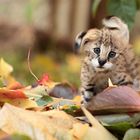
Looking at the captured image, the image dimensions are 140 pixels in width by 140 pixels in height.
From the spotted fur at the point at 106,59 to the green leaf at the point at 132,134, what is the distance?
38 centimetres

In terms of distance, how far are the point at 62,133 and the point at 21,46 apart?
5.74m

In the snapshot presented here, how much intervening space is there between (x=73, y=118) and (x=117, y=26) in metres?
0.55

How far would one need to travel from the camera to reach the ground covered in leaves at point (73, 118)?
1.71 metres

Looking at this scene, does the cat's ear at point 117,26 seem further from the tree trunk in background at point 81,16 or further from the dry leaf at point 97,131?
the tree trunk in background at point 81,16

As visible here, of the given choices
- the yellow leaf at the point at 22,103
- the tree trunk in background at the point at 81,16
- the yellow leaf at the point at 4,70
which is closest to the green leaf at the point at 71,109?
the yellow leaf at the point at 22,103

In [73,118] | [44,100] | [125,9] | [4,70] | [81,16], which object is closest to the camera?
[73,118]

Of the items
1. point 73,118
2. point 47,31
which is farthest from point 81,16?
point 73,118

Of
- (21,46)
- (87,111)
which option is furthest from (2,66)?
(21,46)

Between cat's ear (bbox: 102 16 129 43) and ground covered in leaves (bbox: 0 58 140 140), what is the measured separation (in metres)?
0.36

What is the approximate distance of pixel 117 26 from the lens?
229cm

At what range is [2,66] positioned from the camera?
8.37 ft

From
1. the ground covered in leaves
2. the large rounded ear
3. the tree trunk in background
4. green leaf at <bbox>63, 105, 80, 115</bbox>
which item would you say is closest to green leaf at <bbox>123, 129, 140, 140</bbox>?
the ground covered in leaves

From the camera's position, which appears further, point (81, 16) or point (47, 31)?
point (81, 16)

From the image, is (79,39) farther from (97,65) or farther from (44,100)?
(44,100)
